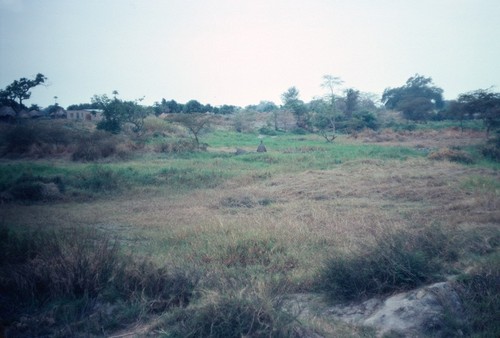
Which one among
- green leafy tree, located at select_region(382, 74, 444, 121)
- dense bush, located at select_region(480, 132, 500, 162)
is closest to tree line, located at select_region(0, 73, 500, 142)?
green leafy tree, located at select_region(382, 74, 444, 121)

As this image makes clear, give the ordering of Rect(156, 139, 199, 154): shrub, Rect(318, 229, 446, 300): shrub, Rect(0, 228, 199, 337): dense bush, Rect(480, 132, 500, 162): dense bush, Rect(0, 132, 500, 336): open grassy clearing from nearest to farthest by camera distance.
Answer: Rect(0, 228, 199, 337): dense bush < Rect(318, 229, 446, 300): shrub < Rect(0, 132, 500, 336): open grassy clearing < Rect(480, 132, 500, 162): dense bush < Rect(156, 139, 199, 154): shrub

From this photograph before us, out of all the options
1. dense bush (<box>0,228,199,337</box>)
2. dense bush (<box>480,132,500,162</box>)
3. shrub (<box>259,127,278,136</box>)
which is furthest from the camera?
shrub (<box>259,127,278,136</box>)

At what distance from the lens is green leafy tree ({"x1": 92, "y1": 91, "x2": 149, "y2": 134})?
2844 cm

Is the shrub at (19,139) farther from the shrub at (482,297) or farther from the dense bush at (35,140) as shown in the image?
the shrub at (482,297)

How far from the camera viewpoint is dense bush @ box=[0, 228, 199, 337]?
3.87 meters

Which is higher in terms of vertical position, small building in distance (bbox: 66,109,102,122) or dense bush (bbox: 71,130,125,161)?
small building in distance (bbox: 66,109,102,122)

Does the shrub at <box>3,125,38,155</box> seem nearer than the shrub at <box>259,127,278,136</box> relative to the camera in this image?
Yes

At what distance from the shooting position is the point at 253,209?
34.4 feet

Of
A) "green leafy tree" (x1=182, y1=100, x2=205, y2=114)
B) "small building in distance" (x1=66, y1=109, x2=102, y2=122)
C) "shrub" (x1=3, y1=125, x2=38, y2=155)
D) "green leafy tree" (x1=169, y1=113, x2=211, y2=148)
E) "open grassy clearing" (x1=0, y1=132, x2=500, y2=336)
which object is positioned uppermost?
"green leafy tree" (x1=182, y1=100, x2=205, y2=114)

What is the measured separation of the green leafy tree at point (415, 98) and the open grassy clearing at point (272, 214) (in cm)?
3447

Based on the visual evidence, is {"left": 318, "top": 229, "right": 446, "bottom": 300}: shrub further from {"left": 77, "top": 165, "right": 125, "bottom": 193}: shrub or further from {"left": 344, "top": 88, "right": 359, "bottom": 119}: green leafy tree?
{"left": 344, "top": 88, "right": 359, "bottom": 119}: green leafy tree

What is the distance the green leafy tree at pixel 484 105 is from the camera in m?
26.7

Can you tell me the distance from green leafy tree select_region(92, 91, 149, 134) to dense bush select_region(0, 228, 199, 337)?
2497 cm

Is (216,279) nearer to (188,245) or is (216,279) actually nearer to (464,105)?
(188,245)
